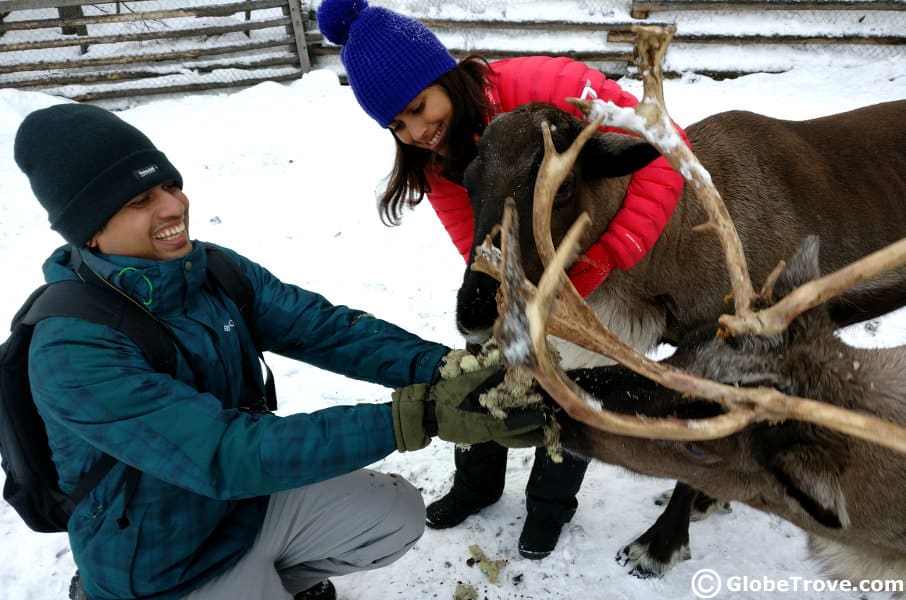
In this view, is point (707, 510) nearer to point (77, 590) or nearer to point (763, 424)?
point (763, 424)

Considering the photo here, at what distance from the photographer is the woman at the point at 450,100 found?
2.60 metres

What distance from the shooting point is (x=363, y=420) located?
1.96m

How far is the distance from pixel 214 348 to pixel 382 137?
23.1 feet

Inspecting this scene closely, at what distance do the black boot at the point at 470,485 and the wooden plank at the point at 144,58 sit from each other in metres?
9.85

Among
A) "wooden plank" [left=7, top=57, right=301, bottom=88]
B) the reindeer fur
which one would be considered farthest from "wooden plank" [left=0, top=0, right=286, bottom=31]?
the reindeer fur

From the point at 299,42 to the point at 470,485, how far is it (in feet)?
32.0

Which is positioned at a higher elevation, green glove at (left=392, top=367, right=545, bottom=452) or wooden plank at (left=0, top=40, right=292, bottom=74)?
green glove at (left=392, top=367, right=545, bottom=452)

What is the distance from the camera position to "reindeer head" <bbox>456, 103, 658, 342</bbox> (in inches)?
94.5

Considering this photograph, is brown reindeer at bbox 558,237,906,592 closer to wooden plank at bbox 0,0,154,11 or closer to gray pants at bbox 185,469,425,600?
gray pants at bbox 185,469,425,600

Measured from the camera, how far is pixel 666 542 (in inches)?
125

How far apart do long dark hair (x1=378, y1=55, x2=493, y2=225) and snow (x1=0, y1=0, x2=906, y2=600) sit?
68.1 inches

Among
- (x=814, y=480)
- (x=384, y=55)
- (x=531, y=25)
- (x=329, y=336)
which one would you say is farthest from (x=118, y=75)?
(x=814, y=480)

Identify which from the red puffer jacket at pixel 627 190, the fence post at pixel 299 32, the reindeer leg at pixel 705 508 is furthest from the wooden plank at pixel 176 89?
the reindeer leg at pixel 705 508

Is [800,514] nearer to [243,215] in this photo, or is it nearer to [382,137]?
[243,215]
